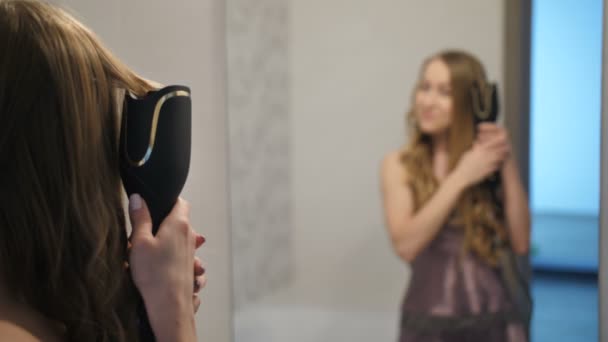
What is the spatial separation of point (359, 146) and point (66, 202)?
2.50 ft

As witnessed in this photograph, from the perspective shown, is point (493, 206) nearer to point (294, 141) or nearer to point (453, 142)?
point (453, 142)

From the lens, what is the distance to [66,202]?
744 mm

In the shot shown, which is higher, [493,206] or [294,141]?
[294,141]

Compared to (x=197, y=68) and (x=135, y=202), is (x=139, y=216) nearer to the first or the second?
(x=135, y=202)

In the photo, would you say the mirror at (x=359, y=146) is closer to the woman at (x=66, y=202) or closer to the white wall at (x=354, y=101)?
the white wall at (x=354, y=101)

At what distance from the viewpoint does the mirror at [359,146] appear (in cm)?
127

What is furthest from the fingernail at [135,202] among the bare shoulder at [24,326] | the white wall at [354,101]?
the white wall at [354,101]

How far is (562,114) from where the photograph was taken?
4.15ft

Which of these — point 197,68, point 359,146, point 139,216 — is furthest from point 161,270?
point 197,68

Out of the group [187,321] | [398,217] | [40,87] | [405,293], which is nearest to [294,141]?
[398,217]

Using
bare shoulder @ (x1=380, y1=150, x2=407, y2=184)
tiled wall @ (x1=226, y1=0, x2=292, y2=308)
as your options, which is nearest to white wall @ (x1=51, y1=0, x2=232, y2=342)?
tiled wall @ (x1=226, y1=0, x2=292, y2=308)

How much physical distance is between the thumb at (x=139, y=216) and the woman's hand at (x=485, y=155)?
27.6 inches

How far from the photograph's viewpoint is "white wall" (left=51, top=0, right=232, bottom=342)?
60.2 inches

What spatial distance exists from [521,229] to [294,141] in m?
0.50
